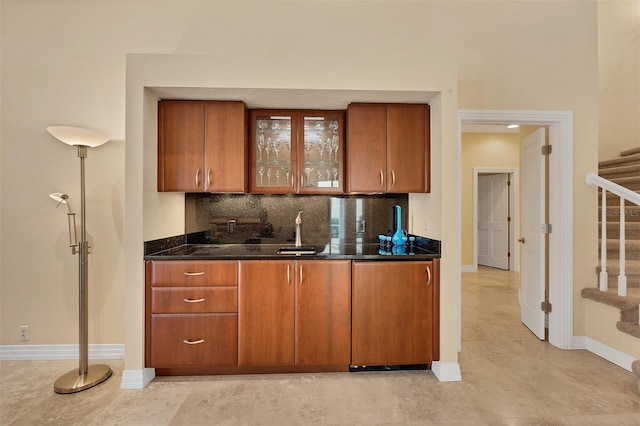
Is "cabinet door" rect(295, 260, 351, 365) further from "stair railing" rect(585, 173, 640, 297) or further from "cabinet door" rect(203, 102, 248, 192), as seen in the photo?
"stair railing" rect(585, 173, 640, 297)

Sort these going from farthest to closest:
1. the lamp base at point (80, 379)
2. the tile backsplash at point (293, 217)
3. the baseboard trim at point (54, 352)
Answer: the tile backsplash at point (293, 217)
the baseboard trim at point (54, 352)
the lamp base at point (80, 379)

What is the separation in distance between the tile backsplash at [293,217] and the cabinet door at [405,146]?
0.58 meters

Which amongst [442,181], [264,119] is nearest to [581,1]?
[442,181]

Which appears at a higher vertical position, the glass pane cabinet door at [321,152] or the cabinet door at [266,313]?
the glass pane cabinet door at [321,152]

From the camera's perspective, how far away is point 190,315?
2.41 m

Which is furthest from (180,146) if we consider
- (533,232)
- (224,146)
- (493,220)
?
(493,220)

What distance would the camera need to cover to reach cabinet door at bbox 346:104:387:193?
2.65m

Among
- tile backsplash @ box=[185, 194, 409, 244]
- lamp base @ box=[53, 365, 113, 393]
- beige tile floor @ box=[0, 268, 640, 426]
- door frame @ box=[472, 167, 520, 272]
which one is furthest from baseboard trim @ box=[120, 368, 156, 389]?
door frame @ box=[472, 167, 520, 272]

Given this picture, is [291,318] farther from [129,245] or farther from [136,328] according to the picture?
[129,245]

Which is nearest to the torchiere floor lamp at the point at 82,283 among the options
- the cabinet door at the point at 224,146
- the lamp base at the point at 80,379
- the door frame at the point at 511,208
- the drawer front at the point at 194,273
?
the lamp base at the point at 80,379

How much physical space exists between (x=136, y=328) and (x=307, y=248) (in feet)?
4.81

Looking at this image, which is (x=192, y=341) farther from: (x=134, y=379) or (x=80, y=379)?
(x=80, y=379)

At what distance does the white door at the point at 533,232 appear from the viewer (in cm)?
324

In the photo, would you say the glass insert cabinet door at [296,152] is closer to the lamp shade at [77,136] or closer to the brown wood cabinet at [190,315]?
the brown wood cabinet at [190,315]
